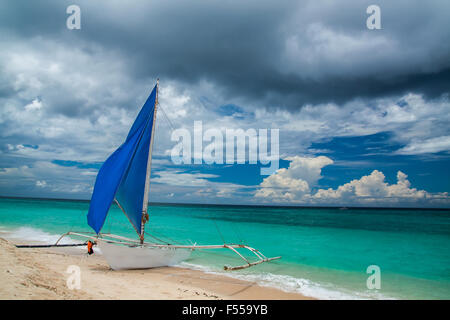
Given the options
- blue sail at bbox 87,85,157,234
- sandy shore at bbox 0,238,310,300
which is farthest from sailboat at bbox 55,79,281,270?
sandy shore at bbox 0,238,310,300

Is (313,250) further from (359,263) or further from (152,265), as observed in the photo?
(152,265)

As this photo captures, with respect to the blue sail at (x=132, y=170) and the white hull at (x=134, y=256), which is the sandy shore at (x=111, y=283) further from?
the blue sail at (x=132, y=170)

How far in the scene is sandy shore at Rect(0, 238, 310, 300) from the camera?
6.07 metres

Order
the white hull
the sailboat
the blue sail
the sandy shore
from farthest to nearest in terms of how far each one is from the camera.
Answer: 1. the blue sail
2. the sailboat
3. the white hull
4. the sandy shore

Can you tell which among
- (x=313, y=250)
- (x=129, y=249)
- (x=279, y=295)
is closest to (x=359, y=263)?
(x=313, y=250)

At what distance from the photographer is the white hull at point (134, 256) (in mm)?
10758

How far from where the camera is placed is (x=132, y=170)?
483 inches

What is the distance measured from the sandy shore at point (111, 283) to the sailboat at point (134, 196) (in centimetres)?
60

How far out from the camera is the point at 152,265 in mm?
11781

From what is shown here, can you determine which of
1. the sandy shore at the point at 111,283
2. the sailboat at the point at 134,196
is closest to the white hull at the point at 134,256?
the sailboat at the point at 134,196

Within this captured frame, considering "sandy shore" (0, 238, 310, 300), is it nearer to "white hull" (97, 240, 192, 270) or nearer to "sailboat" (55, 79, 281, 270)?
"white hull" (97, 240, 192, 270)

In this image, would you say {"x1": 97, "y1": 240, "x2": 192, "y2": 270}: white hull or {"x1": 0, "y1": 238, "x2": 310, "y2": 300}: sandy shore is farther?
{"x1": 97, "y1": 240, "x2": 192, "y2": 270}: white hull
